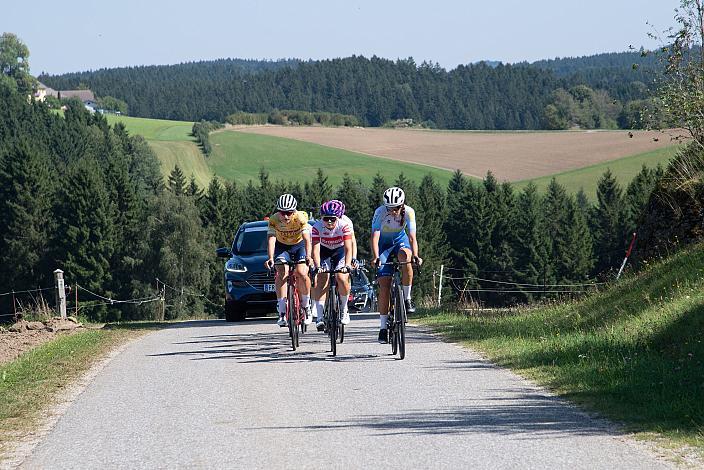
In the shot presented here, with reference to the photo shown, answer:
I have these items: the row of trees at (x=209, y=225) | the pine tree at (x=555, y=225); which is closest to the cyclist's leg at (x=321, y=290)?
the row of trees at (x=209, y=225)

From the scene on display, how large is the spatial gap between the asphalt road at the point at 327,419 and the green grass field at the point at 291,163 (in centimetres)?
10094

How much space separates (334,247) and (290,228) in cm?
74

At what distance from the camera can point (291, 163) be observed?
134 metres

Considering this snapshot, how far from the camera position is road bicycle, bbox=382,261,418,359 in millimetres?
12805

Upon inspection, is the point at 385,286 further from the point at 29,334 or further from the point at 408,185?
the point at 408,185

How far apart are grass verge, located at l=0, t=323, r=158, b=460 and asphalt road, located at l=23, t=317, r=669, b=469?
1.12 ft

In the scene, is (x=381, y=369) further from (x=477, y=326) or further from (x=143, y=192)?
(x=143, y=192)

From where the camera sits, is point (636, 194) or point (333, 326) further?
point (636, 194)

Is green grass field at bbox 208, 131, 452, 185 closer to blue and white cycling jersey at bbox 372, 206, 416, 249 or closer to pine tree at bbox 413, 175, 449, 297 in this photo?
pine tree at bbox 413, 175, 449, 297

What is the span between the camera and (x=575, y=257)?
320 ft

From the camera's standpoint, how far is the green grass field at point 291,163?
114500 mm

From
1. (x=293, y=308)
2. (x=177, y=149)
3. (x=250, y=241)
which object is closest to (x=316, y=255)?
(x=293, y=308)

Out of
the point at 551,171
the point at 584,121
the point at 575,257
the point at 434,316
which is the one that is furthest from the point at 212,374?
the point at 584,121

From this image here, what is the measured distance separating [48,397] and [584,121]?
487 ft
